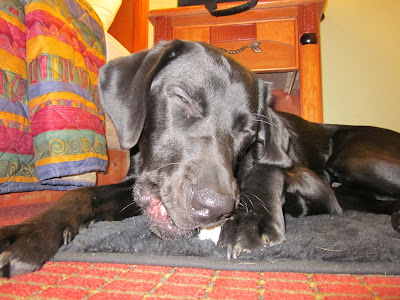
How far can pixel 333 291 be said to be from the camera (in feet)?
3.21

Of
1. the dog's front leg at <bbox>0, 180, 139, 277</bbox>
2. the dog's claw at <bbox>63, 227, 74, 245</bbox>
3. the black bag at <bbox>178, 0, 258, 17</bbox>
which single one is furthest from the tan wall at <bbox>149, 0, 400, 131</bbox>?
the dog's claw at <bbox>63, 227, 74, 245</bbox>

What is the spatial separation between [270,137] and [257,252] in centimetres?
Answer: 92

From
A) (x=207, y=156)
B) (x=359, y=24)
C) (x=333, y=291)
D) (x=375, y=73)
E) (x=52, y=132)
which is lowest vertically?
(x=333, y=291)

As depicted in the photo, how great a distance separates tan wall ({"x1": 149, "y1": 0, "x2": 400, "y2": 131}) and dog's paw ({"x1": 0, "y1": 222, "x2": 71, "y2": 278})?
4821 millimetres

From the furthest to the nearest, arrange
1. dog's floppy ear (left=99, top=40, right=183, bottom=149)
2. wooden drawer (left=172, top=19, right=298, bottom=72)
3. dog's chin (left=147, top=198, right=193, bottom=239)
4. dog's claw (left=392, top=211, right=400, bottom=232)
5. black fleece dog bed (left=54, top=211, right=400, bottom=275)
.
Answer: wooden drawer (left=172, top=19, right=298, bottom=72) → dog's claw (left=392, top=211, right=400, bottom=232) → dog's floppy ear (left=99, top=40, right=183, bottom=149) → dog's chin (left=147, top=198, right=193, bottom=239) → black fleece dog bed (left=54, top=211, right=400, bottom=275)

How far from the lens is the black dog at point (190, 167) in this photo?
48.6 inches

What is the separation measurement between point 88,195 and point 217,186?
31.7 inches

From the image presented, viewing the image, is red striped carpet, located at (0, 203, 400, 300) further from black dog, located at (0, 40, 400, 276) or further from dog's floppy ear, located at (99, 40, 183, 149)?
dog's floppy ear, located at (99, 40, 183, 149)

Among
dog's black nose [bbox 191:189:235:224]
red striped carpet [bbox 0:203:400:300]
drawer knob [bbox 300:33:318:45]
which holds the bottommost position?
red striped carpet [bbox 0:203:400:300]

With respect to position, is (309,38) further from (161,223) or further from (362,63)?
(161,223)

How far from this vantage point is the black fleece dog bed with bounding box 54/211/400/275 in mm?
1170

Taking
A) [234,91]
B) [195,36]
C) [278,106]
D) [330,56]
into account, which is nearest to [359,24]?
[330,56]

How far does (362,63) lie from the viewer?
5.08m

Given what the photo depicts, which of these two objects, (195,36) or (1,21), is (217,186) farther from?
(195,36)
